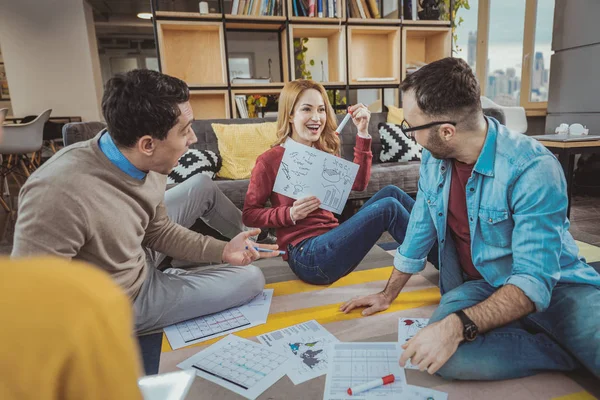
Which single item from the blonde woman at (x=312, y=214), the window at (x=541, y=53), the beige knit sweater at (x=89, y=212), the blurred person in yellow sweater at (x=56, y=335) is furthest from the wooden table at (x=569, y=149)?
the blurred person in yellow sweater at (x=56, y=335)

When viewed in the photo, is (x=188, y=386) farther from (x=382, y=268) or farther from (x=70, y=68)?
(x=70, y=68)

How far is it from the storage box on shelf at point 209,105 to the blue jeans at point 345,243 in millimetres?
2273

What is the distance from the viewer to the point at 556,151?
9.41 feet

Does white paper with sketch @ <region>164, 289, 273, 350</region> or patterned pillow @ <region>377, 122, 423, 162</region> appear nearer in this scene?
white paper with sketch @ <region>164, 289, 273, 350</region>

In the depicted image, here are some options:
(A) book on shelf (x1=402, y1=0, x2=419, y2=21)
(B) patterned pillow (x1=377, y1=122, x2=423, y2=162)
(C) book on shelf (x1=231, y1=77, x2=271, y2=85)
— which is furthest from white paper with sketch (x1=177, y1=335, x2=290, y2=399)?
(A) book on shelf (x1=402, y1=0, x2=419, y2=21)

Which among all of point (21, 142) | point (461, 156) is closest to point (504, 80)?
point (461, 156)

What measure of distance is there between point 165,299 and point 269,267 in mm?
667

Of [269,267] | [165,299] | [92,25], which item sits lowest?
[269,267]

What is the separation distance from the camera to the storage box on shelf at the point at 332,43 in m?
3.61

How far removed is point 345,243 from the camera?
152 centimetres

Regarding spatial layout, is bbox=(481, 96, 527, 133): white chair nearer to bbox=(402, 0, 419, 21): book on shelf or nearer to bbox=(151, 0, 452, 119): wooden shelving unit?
bbox=(151, 0, 452, 119): wooden shelving unit

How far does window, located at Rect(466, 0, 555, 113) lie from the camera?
4.60m

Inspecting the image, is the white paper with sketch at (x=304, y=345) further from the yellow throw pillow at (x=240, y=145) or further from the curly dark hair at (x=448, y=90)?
the yellow throw pillow at (x=240, y=145)

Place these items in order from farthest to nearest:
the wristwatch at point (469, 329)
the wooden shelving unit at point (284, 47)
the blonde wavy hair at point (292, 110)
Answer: the wooden shelving unit at point (284, 47) < the blonde wavy hair at point (292, 110) < the wristwatch at point (469, 329)
